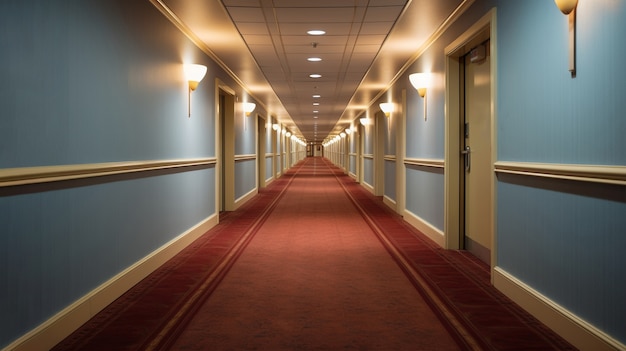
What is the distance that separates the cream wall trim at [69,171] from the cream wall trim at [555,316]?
307cm

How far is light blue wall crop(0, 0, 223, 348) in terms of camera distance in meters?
2.77

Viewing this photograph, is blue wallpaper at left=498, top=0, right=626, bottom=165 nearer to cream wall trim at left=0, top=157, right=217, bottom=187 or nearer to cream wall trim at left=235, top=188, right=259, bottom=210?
cream wall trim at left=0, top=157, right=217, bottom=187

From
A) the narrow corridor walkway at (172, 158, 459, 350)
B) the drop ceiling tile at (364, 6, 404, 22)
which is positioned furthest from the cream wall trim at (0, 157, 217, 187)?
the drop ceiling tile at (364, 6, 404, 22)

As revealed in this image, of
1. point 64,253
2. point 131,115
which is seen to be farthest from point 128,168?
point 64,253

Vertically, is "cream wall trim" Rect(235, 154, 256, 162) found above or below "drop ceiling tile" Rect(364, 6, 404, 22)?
below

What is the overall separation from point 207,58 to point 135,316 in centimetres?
485

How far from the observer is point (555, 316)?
337cm

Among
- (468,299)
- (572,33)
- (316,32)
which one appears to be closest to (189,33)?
(316,32)

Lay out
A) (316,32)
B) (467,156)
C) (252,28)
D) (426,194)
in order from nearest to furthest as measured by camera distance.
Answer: (467,156), (252,28), (316,32), (426,194)

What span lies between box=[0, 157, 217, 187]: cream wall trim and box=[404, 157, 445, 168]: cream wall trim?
3247 mm

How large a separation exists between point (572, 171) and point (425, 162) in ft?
14.5

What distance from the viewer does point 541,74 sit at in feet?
11.8

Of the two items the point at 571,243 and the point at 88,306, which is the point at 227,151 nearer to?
the point at 88,306

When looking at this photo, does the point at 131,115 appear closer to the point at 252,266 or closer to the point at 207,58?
the point at 252,266
